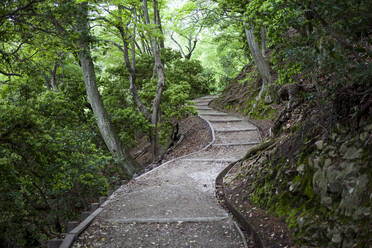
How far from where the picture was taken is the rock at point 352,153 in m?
2.78

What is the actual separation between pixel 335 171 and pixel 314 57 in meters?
1.21

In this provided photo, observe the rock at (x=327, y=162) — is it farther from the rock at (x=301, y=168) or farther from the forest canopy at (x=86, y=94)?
the forest canopy at (x=86, y=94)

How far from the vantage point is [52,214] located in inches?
208

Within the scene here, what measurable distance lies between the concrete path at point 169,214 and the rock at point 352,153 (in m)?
1.80

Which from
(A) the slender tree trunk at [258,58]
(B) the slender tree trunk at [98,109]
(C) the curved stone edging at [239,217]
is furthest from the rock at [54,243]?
(A) the slender tree trunk at [258,58]

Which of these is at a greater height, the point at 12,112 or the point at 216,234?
the point at 12,112

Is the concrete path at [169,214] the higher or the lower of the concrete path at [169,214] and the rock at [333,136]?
the lower

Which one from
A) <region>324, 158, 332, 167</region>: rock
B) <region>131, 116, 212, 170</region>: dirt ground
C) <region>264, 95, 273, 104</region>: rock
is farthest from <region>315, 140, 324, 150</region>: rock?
<region>264, 95, 273, 104</region>: rock

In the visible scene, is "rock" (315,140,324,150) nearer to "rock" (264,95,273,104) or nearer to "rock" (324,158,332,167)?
"rock" (324,158,332,167)

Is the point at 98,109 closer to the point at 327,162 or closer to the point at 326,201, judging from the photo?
the point at 327,162

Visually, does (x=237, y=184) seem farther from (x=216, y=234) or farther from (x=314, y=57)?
(x=314, y=57)

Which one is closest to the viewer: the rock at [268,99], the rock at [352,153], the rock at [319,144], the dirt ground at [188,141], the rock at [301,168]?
the rock at [352,153]

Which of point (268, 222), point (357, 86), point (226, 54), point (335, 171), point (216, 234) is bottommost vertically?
point (216, 234)

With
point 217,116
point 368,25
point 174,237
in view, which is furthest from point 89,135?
point 217,116
